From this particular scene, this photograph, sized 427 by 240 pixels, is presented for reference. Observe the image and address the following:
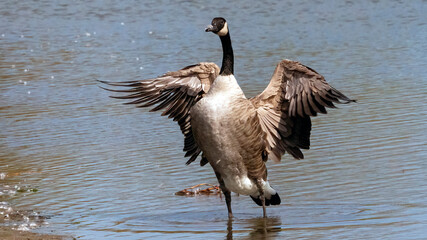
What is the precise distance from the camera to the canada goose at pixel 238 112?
23.7ft

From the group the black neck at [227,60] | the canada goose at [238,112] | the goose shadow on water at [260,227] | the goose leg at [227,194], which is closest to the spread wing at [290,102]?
the canada goose at [238,112]

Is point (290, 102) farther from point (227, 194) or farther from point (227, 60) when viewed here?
point (227, 194)

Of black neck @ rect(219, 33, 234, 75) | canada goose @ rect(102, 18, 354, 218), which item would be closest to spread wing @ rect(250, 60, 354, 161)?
canada goose @ rect(102, 18, 354, 218)

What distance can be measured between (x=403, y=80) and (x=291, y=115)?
628 cm

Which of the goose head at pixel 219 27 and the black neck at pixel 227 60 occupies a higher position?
the goose head at pixel 219 27

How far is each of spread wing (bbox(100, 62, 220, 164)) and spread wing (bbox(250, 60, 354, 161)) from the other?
1.99ft

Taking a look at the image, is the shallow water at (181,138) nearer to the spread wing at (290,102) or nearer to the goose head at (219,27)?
the spread wing at (290,102)

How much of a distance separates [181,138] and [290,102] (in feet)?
10.8

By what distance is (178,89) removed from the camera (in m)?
8.02

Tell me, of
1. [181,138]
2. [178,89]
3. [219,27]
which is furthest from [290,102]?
[181,138]

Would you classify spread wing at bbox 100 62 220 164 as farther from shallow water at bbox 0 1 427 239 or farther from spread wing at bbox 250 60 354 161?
shallow water at bbox 0 1 427 239

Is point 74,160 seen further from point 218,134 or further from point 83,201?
point 218,134

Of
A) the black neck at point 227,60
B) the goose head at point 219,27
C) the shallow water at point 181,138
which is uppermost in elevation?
the goose head at point 219,27

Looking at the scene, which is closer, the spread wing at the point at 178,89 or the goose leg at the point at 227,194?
the goose leg at the point at 227,194
